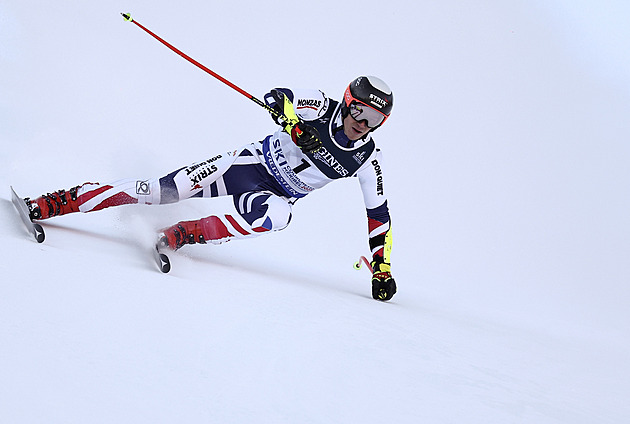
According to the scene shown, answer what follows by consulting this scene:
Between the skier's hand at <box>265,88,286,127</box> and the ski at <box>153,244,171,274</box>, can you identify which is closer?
the ski at <box>153,244,171,274</box>

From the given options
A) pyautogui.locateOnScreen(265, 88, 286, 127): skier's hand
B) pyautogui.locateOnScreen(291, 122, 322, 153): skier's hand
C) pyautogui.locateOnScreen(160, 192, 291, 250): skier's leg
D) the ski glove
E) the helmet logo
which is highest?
the helmet logo

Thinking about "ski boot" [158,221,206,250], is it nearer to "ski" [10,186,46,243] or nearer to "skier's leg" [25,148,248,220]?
"skier's leg" [25,148,248,220]

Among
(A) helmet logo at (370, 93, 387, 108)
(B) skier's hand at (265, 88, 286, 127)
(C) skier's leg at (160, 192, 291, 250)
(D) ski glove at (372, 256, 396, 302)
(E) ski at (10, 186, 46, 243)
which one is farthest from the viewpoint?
(D) ski glove at (372, 256, 396, 302)

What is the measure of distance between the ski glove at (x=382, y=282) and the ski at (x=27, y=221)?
1.73 m

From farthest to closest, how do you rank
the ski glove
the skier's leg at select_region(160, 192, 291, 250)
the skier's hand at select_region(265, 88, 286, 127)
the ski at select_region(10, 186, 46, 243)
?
1. the ski glove
2. the skier's hand at select_region(265, 88, 286, 127)
3. the skier's leg at select_region(160, 192, 291, 250)
4. the ski at select_region(10, 186, 46, 243)

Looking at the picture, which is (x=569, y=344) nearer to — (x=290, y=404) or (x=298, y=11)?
(x=290, y=404)

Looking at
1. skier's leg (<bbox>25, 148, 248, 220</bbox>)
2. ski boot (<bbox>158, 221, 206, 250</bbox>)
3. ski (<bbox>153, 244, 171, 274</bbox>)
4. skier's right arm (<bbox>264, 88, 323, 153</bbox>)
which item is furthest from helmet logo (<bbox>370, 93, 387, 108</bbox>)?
ski (<bbox>153, 244, 171, 274</bbox>)

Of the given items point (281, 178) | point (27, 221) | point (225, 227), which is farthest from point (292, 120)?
point (27, 221)

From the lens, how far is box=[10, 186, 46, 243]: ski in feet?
8.53

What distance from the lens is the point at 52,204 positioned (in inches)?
117

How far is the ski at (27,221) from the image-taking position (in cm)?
260

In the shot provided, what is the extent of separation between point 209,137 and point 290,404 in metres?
5.30

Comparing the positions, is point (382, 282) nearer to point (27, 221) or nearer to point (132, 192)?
point (132, 192)

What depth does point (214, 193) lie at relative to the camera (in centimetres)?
349
